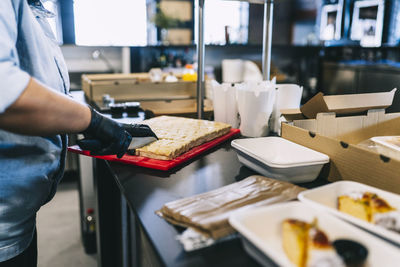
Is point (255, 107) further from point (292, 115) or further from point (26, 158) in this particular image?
point (26, 158)

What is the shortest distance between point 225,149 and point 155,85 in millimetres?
1225

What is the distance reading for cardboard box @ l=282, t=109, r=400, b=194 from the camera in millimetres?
885

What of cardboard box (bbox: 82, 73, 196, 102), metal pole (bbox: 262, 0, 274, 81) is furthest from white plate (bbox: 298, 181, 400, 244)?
cardboard box (bbox: 82, 73, 196, 102)

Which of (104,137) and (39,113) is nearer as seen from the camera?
(39,113)

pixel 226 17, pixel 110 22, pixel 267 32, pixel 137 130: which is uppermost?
pixel 226 17

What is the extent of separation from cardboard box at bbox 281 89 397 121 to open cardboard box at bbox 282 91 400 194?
0.02m

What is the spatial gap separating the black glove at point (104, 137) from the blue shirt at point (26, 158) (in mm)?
107

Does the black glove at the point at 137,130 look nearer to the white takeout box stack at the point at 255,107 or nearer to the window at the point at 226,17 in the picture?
the white takeout box stack at the point at 255,107

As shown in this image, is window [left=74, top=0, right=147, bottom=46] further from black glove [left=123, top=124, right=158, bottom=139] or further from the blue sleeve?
the blue sleeve

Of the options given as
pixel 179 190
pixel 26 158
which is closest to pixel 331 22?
pixel 179 190

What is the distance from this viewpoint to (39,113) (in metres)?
0.77

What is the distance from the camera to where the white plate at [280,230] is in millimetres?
583

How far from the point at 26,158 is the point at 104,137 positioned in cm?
22

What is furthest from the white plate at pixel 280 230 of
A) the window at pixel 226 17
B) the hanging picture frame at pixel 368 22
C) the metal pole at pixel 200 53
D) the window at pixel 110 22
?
the window at pixel 226 17
